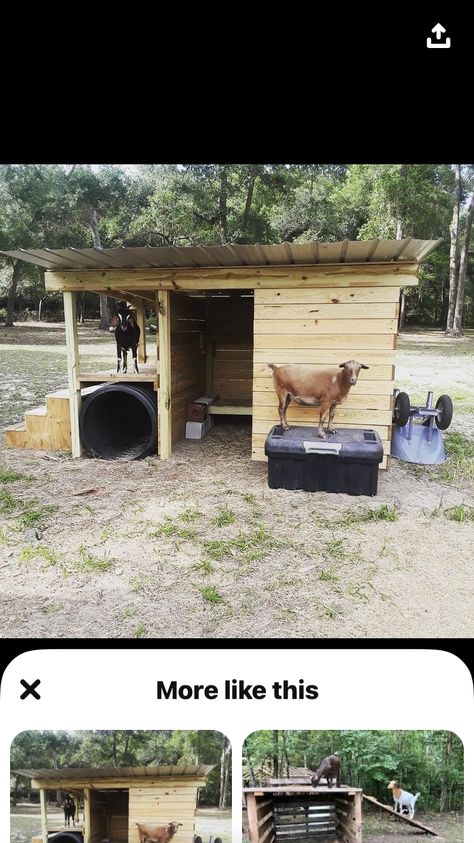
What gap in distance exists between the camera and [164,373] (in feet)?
11.2

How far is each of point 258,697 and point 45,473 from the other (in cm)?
253

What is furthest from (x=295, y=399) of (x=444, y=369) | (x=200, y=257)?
(x=444, y=369)

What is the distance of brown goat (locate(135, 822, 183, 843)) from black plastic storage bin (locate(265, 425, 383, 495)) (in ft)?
6.68

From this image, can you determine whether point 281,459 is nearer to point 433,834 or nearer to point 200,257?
point 200,257

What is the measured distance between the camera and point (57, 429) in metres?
3.60

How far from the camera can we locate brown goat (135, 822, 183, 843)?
85cm

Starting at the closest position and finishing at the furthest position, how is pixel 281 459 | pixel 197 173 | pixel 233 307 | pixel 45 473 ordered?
pixel 281 459, pixel 45 473, pixel 197 173, pixel 233 307

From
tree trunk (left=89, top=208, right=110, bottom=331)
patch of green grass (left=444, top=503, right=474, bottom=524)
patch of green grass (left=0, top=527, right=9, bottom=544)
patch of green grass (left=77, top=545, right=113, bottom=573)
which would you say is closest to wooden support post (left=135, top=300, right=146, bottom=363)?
tree trunk (left=89, top=208, right=110, bottom=331)

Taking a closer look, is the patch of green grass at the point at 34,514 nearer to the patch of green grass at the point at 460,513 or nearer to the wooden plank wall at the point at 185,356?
the wooden plank wall at the point at 185,356

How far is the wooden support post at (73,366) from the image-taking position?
3438mm

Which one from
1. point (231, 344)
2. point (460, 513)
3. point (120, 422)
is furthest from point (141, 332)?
point (460, 513)

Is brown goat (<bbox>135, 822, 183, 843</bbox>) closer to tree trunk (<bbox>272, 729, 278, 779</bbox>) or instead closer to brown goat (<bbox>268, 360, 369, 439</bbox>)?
tree trunk (<bbox>272, 729, 278, 779</bbox>)

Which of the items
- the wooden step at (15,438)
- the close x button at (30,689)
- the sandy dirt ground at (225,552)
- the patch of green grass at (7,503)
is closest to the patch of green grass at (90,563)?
the sandy dirt ground at (225,552)

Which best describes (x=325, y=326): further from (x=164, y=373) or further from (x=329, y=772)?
(x=329, y=772)
